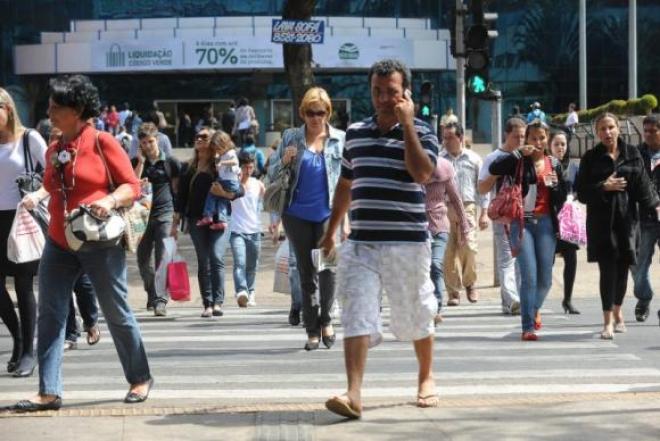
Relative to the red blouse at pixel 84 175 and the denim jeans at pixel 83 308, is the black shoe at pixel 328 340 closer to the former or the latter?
the denim jeans at pixel 83 308

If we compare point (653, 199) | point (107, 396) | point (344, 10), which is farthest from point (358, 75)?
point (107, 396)

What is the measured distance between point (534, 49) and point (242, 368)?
179 feet

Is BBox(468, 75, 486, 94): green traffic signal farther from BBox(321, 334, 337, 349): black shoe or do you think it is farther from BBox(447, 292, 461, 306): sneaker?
BBox(321, 334, 337, 349): black shoe

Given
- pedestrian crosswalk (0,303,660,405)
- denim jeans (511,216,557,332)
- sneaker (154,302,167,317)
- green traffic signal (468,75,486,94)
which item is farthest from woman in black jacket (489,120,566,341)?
green traffic signal (468,75,486,94)

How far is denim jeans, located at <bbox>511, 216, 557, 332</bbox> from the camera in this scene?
36.8 ft

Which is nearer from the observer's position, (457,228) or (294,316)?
(294,316)

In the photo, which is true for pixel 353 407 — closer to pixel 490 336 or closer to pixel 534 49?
pixel 490 336

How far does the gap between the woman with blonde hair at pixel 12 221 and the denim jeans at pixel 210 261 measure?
176 inches

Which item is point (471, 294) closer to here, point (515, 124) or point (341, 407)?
point (515, 124)

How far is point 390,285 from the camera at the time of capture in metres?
7.48

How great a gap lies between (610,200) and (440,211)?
6.46 feet

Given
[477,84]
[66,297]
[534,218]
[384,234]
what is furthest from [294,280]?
[477,84]

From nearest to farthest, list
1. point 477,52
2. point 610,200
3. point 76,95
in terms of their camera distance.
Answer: point 76,95
point 610,200
point 477,52

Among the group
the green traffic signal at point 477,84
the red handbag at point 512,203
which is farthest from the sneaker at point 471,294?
the red handbag at point 512,203
